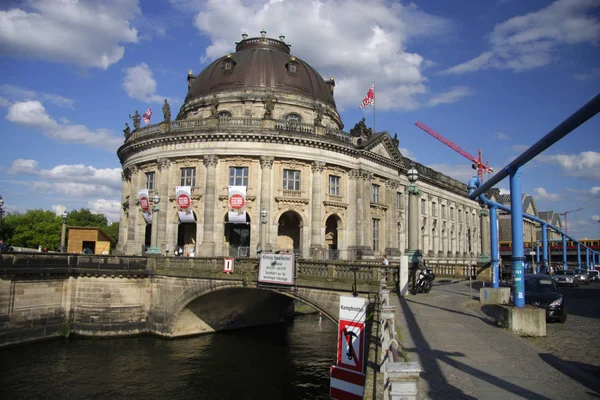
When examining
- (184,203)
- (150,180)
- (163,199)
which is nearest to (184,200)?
(184,203)

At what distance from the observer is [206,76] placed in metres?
49.6

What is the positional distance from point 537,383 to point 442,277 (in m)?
26.8

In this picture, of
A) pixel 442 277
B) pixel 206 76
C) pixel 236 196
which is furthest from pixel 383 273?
pixel 206 76

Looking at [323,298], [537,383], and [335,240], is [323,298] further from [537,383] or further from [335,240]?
[335,240]

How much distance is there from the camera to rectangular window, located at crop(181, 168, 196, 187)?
4109 centimetres

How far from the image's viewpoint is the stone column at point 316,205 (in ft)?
133

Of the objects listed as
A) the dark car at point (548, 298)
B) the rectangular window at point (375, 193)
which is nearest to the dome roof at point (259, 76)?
the rectangular window at point (375, 193)

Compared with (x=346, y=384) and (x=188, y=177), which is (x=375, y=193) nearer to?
(x=188, y=177)

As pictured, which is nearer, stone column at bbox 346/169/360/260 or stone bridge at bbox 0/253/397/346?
stone bridge at bbox 0/253/397/346

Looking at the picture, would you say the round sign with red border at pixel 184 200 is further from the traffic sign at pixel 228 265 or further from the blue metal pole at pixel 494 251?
the blue metal pole at pixel 494 251

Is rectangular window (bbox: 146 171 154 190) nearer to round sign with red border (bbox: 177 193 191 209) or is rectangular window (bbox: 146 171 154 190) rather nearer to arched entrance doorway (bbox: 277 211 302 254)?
round sign with red border (bbox: 177 193 191 209)

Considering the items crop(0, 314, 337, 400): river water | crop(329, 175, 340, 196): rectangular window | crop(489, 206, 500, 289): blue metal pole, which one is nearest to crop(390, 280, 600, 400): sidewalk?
crop(489, 206, 500, 289): blue metal pole

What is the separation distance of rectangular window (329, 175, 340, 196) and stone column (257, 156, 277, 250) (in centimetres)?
636

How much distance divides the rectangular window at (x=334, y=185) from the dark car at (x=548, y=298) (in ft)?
82.1
